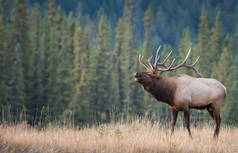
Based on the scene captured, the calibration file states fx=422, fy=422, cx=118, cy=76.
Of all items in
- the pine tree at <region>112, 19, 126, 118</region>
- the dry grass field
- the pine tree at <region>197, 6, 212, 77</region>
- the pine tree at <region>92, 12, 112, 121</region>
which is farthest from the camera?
the pine tree at <region>197, 6, 212, 77</region>

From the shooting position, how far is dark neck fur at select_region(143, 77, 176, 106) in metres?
9.68

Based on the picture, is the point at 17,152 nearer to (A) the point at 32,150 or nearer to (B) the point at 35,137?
(A) the point at 32,150

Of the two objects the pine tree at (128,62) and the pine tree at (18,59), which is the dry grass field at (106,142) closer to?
the pine tree at (18,59)

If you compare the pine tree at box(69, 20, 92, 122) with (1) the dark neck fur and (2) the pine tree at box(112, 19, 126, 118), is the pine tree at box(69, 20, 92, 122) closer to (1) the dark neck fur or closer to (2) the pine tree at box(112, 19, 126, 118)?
(2) the pine tree at box(112, 19, 126, 118)

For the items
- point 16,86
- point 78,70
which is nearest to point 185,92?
point 16,86

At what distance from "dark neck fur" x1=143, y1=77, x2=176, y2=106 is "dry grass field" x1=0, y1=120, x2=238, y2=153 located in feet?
3.19

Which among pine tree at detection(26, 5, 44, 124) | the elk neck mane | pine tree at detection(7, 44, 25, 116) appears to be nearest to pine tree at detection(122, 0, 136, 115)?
pine tree at detection(26, 5, 44, 124)

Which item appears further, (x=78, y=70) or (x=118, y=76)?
(x=118, y=76)

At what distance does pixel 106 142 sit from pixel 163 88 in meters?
2.77

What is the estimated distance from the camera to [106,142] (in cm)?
755

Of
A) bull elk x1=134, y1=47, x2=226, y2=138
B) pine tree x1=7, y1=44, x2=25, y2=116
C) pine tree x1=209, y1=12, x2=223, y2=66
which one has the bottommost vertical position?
pine tree x1=7, y1=44, x2=25, y2=116

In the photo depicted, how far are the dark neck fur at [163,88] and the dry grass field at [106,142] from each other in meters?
0.97

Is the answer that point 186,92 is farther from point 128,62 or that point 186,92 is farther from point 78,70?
point 128,62

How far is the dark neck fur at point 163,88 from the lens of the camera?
31.8 feet
